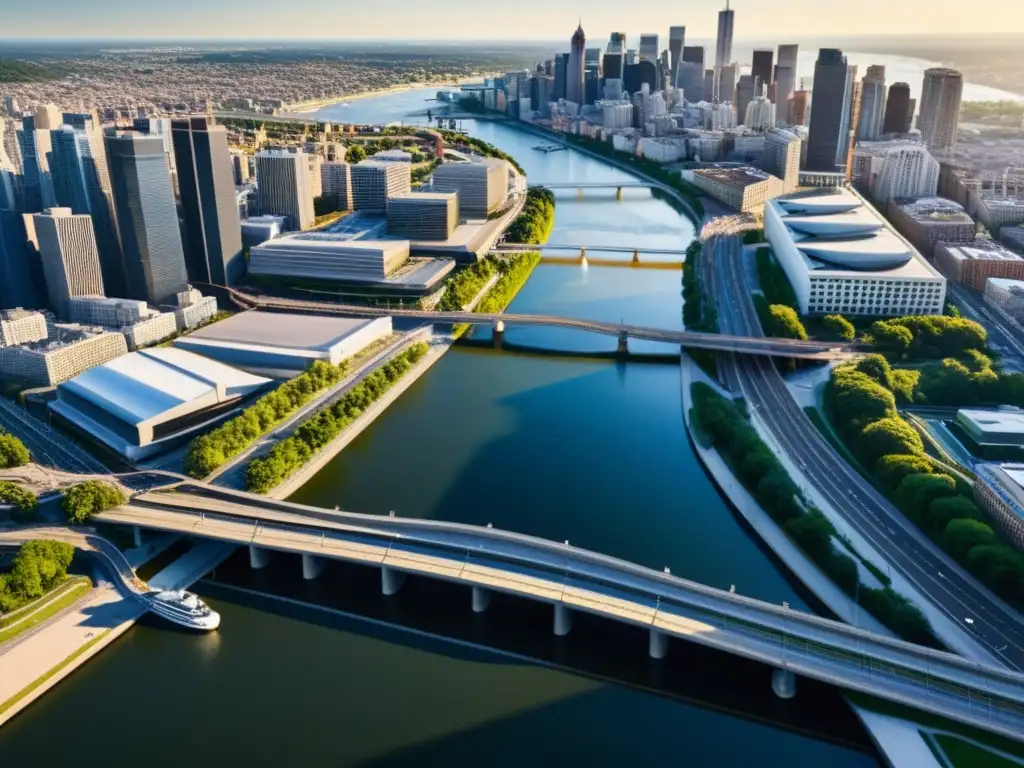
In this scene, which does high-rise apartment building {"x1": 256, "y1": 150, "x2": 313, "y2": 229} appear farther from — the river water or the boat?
the boat

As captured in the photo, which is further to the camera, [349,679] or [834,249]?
[834,249]

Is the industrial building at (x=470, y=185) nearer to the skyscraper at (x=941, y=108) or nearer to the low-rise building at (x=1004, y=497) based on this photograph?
the low-rise building at (x=1004, y=497)

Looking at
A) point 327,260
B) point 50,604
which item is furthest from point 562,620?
Result: point 327,260

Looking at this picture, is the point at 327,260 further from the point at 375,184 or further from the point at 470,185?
the point at 470,185

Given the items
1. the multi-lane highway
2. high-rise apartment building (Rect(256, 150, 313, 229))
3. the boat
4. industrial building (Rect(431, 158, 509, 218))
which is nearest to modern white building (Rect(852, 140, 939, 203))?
industrial building (Rect(431, 158, 509, 218))

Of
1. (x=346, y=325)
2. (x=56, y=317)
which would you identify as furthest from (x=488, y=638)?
(x=56, y=317)

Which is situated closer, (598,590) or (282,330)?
(598,590)

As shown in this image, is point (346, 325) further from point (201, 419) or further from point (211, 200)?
point (211, 200)
